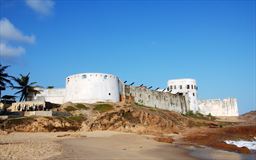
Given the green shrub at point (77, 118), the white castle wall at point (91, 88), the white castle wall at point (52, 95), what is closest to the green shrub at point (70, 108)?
the green shrub at point (77, 118)

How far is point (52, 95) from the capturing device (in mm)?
51312

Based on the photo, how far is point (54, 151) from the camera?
17203 millimetres

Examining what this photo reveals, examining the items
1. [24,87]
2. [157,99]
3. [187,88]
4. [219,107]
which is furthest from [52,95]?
[219,107]

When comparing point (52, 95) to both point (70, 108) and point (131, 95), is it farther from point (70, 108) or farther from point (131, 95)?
point (131, 95)

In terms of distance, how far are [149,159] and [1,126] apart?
19498 mm

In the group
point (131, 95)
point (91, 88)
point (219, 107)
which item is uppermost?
point (91, 88)

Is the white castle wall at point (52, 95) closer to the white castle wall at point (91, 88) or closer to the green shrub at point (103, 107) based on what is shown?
the white castle wall at point (91, 88)

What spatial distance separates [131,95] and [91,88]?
10.3 m

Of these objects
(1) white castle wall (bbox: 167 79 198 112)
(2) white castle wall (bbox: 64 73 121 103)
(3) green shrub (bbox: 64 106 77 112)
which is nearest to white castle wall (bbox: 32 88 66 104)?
(2) white castle wall (bbox: 64 73 121 103)

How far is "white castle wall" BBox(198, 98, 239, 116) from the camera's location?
7581cm

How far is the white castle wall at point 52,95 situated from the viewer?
50.2 meters

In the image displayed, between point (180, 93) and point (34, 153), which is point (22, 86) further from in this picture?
point (180, 93)

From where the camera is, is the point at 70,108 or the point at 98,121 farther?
the point at 70,108

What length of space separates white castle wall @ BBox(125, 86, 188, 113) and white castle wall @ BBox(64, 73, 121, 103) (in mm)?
5965
